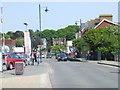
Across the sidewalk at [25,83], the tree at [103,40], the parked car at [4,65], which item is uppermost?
the tree at [103,40]

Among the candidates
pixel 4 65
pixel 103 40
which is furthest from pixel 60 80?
pixel 103 40

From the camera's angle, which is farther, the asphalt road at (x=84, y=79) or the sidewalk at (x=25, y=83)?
the asphalt road at (x=84, y=79)

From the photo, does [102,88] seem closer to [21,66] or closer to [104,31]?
[21,66]

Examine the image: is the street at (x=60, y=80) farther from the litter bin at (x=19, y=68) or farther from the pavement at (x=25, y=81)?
the litter bin at (x=19, y=68)

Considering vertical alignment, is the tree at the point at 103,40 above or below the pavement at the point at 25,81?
above

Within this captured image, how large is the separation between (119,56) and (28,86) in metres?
35.2

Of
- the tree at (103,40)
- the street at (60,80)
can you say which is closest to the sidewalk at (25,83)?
the street at (60,80)

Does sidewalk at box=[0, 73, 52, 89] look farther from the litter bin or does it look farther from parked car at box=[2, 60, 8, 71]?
parked car at box=[2, 60, 8, 71]

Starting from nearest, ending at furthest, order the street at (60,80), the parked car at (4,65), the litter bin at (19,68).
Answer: the street at (60,80) → the litter bin at (19,68) → the parked car at (4,65)

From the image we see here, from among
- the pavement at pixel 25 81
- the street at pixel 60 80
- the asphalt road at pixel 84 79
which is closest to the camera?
the pavement at pixel 25 81

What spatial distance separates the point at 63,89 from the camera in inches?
581

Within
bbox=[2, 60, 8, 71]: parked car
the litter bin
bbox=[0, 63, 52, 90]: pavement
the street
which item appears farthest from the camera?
bbox=[2, 60, 8, 71]: parked car

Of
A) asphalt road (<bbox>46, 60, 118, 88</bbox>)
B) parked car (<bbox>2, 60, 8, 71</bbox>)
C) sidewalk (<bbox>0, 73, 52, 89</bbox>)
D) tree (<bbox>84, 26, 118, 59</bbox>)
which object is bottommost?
asphalt road (<bbox>46, 60, 118, 88</bbox>)

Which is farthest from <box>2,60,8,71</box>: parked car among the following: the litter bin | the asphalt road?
the litter bin
